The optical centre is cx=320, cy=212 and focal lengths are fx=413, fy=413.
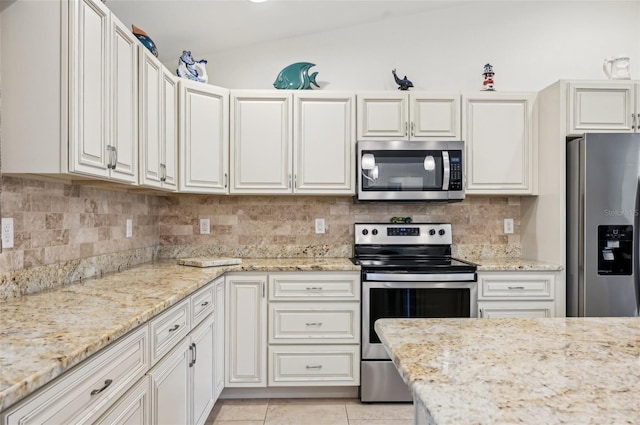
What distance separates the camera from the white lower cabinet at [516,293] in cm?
271

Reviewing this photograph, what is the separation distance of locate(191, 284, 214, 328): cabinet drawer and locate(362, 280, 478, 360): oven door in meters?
0.97

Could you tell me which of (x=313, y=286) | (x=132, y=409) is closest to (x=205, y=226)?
(x=313, y=286)

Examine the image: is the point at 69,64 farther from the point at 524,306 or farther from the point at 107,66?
the point at 524,306

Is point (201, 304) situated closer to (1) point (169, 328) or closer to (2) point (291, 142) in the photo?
(1) point (169, 328)

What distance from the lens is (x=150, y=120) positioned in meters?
2.20

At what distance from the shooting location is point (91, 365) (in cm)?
110

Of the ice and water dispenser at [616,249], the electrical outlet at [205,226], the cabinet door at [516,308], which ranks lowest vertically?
the cabinet door at [516,308]

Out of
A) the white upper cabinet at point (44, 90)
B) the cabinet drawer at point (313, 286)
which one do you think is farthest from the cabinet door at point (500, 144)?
the white upper cabinet at point (44, 90)

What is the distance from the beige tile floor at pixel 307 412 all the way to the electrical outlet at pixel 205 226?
1.22 metres

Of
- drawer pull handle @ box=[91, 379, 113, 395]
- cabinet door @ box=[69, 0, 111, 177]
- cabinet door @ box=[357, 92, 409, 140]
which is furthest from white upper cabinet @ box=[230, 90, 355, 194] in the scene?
drawer pull handle @ box=[91, 379, 113, 395]

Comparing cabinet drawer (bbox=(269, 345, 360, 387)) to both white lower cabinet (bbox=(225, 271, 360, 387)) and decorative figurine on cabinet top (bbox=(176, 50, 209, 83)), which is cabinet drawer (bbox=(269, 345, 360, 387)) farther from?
decorative figurine on cabinet top (bbox=(176, 50, 209, 83))

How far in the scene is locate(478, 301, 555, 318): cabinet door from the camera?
2709 millimetres

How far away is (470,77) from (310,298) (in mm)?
2143

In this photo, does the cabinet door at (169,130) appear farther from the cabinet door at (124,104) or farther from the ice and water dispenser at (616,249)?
the ice and water dispenser at (616,249)
